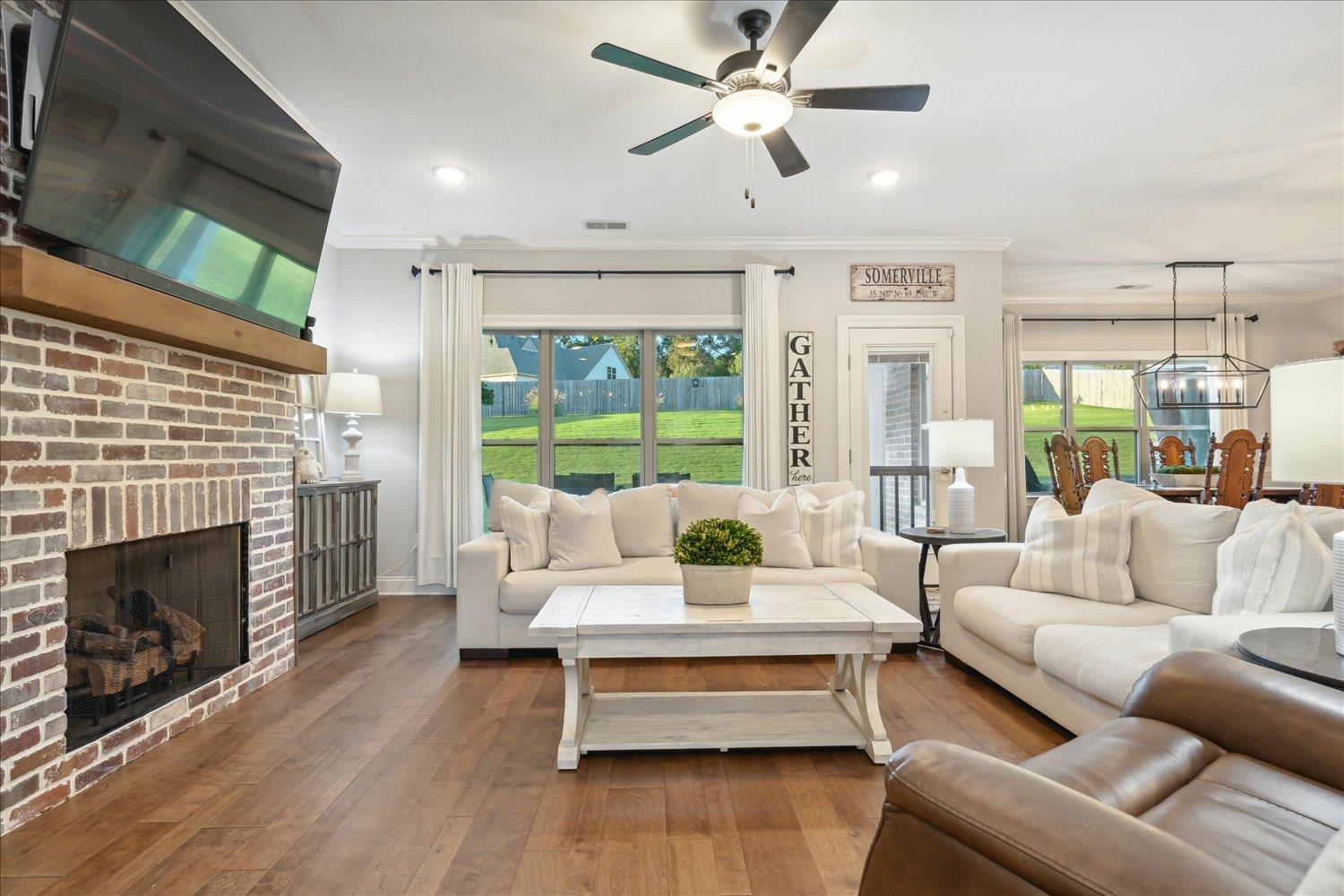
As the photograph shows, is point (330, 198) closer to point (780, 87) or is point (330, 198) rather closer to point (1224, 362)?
point (780, 87)

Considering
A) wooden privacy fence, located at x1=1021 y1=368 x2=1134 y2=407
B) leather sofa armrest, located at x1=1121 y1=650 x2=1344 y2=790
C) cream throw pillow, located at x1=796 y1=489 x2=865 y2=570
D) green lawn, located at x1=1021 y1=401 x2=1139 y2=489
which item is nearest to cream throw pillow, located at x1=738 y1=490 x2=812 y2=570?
cream throw pillow, located at x1=796 y1=489 x2=865 y2=570

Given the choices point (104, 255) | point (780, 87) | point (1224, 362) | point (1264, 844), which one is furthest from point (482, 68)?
point (1224, 362)

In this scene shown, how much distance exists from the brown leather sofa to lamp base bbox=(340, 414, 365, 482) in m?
4.40

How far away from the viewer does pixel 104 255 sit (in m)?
2.17

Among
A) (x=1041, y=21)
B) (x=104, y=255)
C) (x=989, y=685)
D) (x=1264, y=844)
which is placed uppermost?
(x=1041, y=21)

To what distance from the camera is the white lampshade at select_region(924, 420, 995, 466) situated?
3.93 meters

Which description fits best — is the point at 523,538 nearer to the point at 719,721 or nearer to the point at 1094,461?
the point at 719,721

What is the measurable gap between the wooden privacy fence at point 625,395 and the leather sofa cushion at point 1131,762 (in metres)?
4.08

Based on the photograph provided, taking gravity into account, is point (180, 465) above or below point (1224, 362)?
below

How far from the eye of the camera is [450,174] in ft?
13.3

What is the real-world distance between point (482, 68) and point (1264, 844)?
3.34 m

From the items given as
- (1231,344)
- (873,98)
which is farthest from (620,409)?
(1231,344)

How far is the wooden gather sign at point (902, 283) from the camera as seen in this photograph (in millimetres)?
5395

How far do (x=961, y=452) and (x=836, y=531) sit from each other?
809 mm
